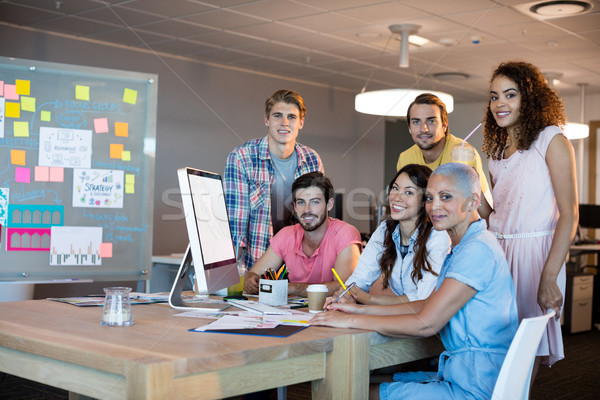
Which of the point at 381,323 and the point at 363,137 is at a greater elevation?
the point at 363,137

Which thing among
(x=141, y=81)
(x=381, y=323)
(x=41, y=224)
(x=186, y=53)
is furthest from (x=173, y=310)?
(x=186, y=53)

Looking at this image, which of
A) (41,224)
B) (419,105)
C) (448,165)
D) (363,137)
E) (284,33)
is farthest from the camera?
(363,137)

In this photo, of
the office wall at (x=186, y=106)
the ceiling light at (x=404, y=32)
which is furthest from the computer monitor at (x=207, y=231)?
the office wall at (x=186, y=106)

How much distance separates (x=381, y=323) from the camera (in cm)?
162

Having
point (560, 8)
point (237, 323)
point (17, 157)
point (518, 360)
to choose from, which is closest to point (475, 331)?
point (518, 360)

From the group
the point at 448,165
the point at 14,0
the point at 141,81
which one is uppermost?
the point at 14,0

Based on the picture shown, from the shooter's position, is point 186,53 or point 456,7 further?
point 186,53

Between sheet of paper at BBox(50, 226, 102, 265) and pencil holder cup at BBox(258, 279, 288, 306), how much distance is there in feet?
6.31

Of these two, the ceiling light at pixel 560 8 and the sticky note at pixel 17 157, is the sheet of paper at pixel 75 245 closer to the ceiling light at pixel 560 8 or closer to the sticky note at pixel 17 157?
the sticky note at pixel 17 157

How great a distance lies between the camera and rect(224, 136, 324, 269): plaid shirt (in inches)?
119

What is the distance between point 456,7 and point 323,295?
3424mm

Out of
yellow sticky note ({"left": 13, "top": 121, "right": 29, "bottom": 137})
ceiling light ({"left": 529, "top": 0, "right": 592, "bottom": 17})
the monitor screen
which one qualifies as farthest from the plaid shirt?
ceiling light ({"left": 529, "top": 0, "right": 592, "bottom": 17})

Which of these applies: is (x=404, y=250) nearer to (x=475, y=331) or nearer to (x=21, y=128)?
(x=475, y=331)

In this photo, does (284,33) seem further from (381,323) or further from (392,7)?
(381,323)
